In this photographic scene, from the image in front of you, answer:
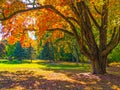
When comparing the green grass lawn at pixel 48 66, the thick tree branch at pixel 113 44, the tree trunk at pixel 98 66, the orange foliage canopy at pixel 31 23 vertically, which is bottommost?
the green grass lawn at pixel 48 66

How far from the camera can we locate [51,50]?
85188 mm

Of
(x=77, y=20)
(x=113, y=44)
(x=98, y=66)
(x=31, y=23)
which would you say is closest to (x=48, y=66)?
(x=31, y=23)

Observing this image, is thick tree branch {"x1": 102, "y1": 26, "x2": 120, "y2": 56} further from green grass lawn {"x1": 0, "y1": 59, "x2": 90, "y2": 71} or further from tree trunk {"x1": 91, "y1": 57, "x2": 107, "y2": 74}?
green grass lawn {"x1": 0, "y1": 59, "x2": 90, "y2": 71}

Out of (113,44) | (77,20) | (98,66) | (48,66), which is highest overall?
(77,20)

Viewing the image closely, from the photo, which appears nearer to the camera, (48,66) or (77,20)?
(77,20)

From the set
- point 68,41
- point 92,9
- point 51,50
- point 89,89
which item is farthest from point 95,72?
point 51,50

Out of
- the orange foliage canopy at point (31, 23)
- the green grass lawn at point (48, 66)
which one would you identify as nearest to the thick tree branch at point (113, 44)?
the orange foliage canopy at point (31, 23)

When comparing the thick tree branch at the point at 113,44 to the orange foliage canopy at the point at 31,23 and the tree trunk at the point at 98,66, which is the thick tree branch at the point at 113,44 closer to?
the tree trunk at the point at 98,66

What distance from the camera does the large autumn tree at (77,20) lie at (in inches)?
855

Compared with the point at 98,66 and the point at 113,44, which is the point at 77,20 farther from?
the point at 98,66

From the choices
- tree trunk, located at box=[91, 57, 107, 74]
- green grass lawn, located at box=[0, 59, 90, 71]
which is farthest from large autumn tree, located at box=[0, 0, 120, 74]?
green grass lawn, located at box=[0, 59, 90, 71]

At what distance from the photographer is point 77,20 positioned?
2523cm

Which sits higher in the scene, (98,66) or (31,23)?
(31,23)

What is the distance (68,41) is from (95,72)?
31.5m
